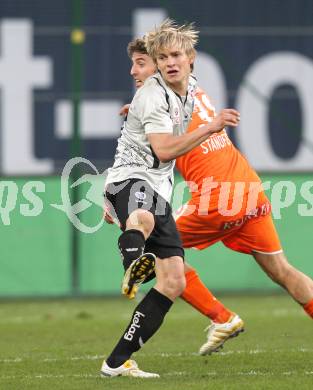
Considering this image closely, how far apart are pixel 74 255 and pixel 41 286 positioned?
52cm

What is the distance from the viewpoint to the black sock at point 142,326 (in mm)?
7664

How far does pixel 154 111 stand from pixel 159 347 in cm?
276

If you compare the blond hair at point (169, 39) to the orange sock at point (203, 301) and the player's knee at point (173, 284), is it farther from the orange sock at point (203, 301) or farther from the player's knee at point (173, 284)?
the orange sock at point (203, 301)

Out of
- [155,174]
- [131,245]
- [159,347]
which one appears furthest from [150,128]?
[159,347]

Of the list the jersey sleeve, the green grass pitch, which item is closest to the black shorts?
the jersey sleeve

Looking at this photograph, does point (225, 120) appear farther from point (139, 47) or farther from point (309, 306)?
point (309, 306)

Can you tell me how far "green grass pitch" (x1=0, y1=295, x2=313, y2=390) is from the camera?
7.62 m

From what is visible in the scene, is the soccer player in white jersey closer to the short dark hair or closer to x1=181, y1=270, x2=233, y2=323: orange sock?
the short dark hair

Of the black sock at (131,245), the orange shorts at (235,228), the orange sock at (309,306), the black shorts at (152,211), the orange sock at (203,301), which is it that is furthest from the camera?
the orange sock at (203,301)

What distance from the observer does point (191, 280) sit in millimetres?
9219

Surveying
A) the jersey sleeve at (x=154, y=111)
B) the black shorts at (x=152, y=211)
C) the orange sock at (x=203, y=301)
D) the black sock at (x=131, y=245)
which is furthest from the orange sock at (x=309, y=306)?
the jersey sleeve at (x=154, y=111)

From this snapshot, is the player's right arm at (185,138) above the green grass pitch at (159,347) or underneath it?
above

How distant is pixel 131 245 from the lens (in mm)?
7508

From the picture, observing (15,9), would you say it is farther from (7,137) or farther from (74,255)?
(74,255)
